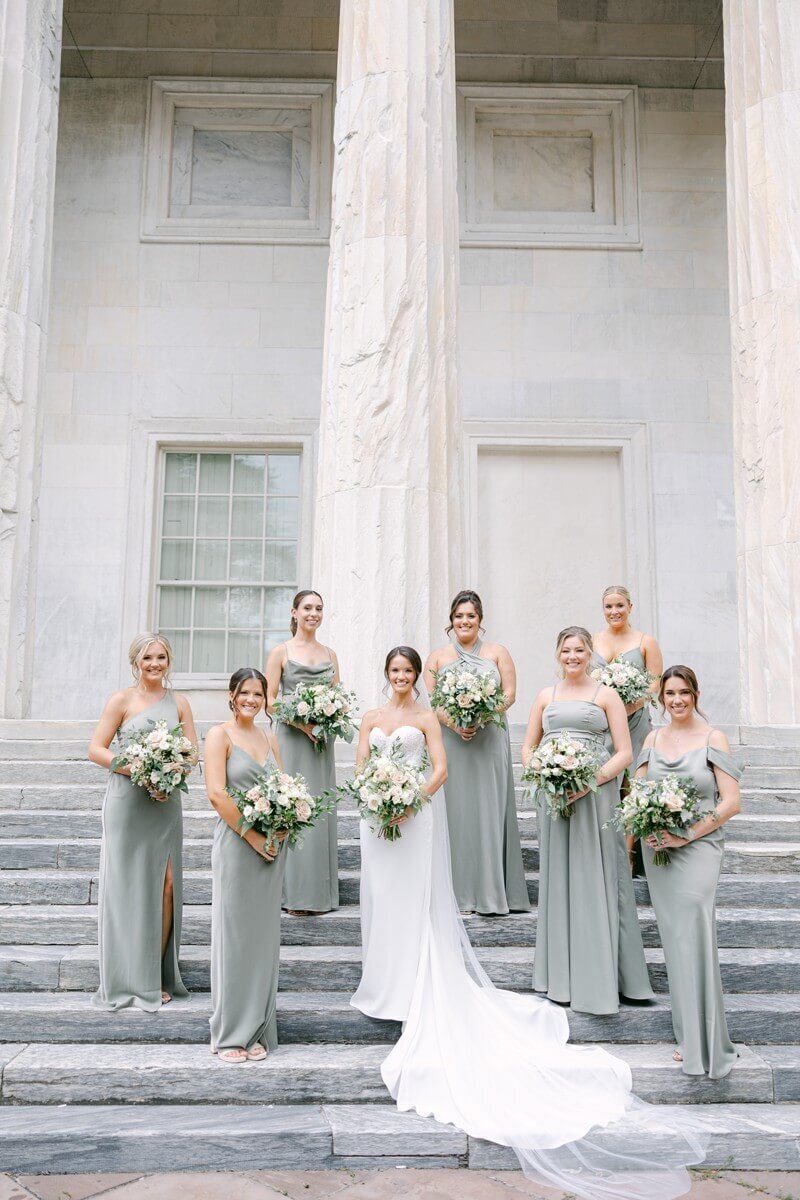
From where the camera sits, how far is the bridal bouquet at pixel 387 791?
5.84 meters

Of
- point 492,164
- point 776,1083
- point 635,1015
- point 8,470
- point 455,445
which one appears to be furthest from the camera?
point 492,164

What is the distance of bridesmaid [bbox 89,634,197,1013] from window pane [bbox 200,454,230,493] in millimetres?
8288

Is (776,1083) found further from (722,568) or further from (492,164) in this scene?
(492,164)

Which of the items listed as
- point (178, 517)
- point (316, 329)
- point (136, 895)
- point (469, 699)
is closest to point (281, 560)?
point (178, 517)

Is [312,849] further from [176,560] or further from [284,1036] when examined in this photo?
[176,560]

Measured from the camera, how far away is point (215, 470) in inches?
568

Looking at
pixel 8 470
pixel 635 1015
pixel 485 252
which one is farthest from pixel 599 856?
pixel 485 252

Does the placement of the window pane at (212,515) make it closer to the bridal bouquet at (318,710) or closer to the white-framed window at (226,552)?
the white-framed window at (226,552)

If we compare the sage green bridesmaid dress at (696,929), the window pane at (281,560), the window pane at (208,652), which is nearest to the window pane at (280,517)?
Answer: the window pane at (281,560)

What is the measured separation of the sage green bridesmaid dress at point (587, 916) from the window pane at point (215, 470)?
9239 mm

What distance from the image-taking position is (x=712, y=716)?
13.7 meters

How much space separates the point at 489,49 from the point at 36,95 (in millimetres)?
7064

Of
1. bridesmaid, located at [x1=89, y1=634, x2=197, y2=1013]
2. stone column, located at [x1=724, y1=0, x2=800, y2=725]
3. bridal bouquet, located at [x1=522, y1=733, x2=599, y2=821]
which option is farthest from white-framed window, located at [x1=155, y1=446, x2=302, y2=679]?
bridal bouquet, located at [x1=522, y1=733, x2=599, y2=821]

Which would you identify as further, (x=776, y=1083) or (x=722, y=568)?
(x=722, y=568)
